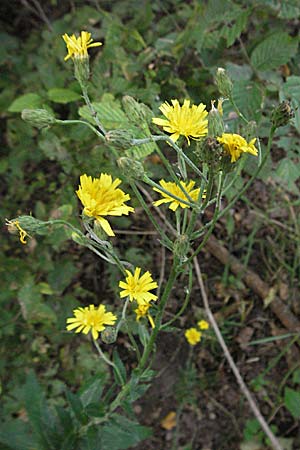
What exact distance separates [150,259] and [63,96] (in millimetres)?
958

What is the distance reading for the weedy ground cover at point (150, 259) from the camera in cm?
186

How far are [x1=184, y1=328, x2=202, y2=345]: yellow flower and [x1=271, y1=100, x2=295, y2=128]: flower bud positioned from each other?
1603 mm

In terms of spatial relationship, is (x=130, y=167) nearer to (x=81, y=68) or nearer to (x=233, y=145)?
(x=233, y=145)

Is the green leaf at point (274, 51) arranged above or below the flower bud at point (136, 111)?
above

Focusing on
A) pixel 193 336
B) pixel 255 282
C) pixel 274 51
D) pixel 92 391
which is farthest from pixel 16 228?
pixel 255 282

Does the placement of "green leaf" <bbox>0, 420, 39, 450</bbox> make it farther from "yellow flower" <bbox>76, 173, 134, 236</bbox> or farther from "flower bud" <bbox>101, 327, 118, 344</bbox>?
"yellow flower" <bbox>76, 173, 134, 236</bbox>

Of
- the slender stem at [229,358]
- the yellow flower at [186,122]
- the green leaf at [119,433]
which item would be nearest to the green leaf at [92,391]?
the green leaf at [119,433]

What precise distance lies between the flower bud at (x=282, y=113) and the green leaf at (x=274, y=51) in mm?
760

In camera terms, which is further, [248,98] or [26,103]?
[26,103]

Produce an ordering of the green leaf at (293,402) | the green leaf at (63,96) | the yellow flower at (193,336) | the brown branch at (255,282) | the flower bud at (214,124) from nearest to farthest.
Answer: the flower bud at (214,124), the green leaf at (63,96), the green leaf at (293,402), the yellow flower at (193,336), the brown branch at (255,282)

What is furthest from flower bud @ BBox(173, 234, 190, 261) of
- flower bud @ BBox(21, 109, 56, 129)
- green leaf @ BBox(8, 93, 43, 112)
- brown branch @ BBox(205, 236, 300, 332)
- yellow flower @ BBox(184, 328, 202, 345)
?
brown branch @ BBox(205, 236, 300, 332)

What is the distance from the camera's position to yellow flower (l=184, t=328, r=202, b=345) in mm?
2572

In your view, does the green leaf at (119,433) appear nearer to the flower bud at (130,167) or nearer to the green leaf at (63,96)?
the flower bud at (130,167)

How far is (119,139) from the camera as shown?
115 centimetres
